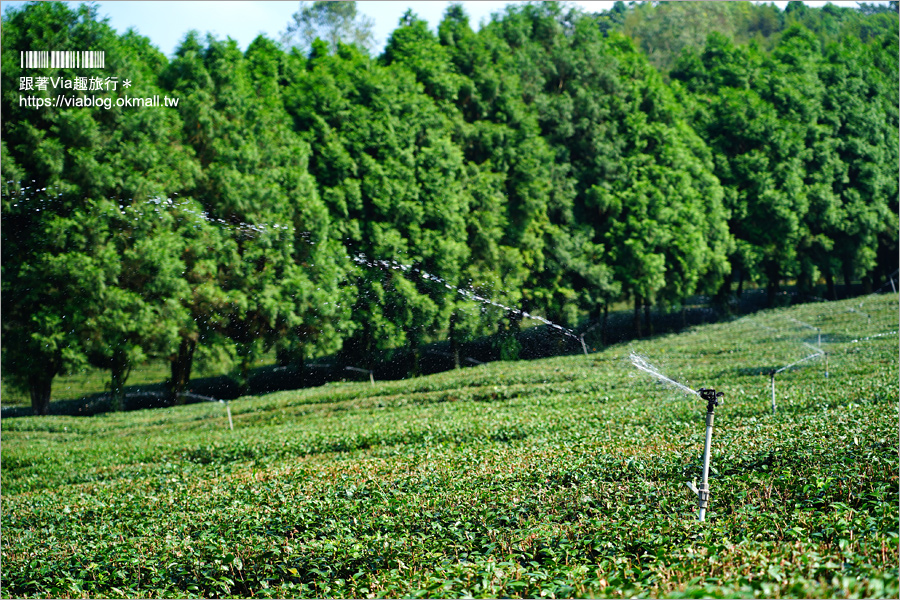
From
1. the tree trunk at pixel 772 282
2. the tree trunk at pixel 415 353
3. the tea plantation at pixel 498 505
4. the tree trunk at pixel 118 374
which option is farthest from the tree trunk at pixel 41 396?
the tree trunk at pixel 772 282

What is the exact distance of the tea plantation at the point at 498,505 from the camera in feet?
14.9

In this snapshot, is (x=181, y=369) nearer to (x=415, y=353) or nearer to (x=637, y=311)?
(x=415, y=353)

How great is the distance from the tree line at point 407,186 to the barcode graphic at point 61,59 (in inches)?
10.0

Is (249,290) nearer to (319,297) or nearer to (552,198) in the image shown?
(319,297)

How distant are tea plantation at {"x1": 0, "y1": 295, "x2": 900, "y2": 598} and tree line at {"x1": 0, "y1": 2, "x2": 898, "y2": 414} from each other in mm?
7221

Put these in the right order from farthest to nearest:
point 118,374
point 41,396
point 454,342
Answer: point 454,342
point 41,396
point 118,374

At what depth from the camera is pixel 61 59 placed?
65.5 feet

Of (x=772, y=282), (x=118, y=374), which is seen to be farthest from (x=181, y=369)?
(x=772, y=282)

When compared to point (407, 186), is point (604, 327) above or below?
below

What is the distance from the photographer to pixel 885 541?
13.6ft

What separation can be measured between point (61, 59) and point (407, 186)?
38.9ft

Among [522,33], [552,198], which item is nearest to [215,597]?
[552,198]

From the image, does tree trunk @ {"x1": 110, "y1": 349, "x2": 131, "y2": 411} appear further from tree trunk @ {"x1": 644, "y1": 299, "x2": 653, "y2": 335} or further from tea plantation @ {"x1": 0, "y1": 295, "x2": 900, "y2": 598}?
tree trunk @ {"x1": 644, "y1": 299, "x2": 653, "y2": 335}

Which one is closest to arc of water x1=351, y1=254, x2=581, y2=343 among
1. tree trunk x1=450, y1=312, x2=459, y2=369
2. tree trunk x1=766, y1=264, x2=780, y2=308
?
tree trunk x1=450, y1=312, x2=459, y2=369
